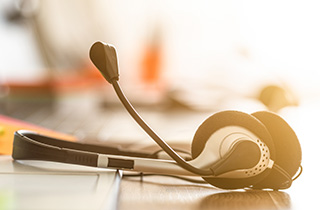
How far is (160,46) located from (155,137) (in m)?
3.06

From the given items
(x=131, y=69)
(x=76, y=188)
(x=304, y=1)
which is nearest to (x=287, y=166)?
(x=76, y=188)

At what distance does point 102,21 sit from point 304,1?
82.5 inches

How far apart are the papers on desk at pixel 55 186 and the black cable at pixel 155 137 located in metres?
0.06

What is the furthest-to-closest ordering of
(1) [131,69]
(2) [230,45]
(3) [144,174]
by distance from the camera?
(1) [131,69], (2) [230,45], (3) [144,174]

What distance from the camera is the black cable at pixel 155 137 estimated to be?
0.43m

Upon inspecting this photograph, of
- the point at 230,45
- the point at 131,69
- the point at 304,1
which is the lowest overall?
the point at 131,69

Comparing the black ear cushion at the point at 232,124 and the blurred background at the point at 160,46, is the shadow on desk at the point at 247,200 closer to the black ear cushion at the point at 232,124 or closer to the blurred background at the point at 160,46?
the black ear cushion at the point at 232,124

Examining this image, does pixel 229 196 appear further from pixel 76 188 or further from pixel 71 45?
pixel 71 45

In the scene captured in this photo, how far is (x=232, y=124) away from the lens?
1.56 feet

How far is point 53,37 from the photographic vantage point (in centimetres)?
486

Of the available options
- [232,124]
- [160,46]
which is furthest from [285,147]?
[160,46]

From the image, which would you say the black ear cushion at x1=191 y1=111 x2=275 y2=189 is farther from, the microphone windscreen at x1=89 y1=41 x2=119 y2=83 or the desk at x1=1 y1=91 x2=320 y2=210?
the microphone windscreen at x1=89 y1=41 x2=119 y2=83

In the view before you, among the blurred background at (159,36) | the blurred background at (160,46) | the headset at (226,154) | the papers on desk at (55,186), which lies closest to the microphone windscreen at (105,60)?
the headset at (226,154)

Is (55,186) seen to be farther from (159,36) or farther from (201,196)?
(159,36)
